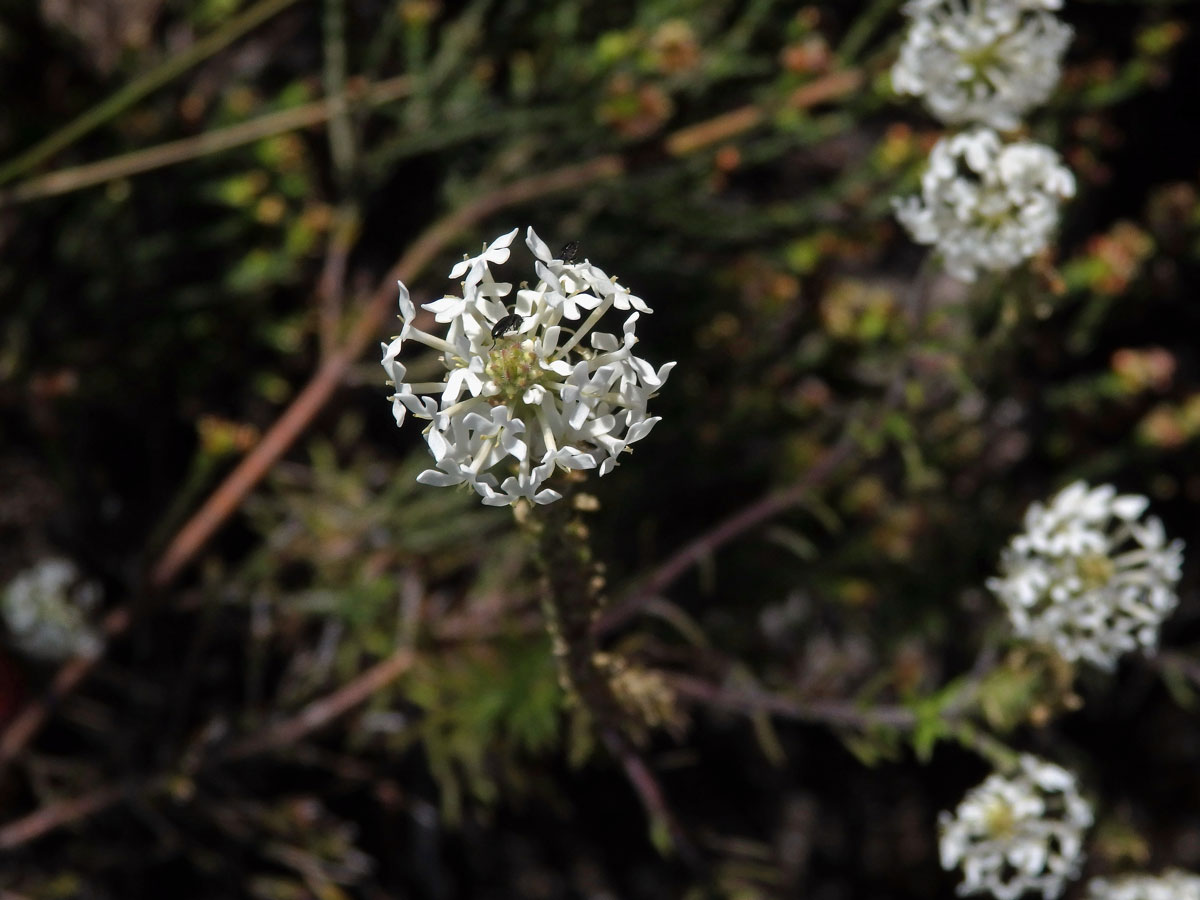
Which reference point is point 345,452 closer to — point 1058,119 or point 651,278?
point 651,278

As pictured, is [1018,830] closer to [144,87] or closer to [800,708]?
[800,708]

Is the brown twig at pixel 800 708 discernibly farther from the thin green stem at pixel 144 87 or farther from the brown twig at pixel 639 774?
the thin green stem at pixel 144 87

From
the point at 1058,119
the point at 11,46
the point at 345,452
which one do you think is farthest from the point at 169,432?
the point at 1058,119

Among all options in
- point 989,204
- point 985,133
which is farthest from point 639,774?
point 985,133

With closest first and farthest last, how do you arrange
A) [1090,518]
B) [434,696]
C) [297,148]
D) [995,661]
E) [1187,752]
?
[1090,518], [995,661], [434,696], [297,148], [1187,752]

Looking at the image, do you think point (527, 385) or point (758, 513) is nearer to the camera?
point (527, 385)

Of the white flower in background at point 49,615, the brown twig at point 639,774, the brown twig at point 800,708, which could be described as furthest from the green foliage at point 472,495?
the brown twig at point 639,774
